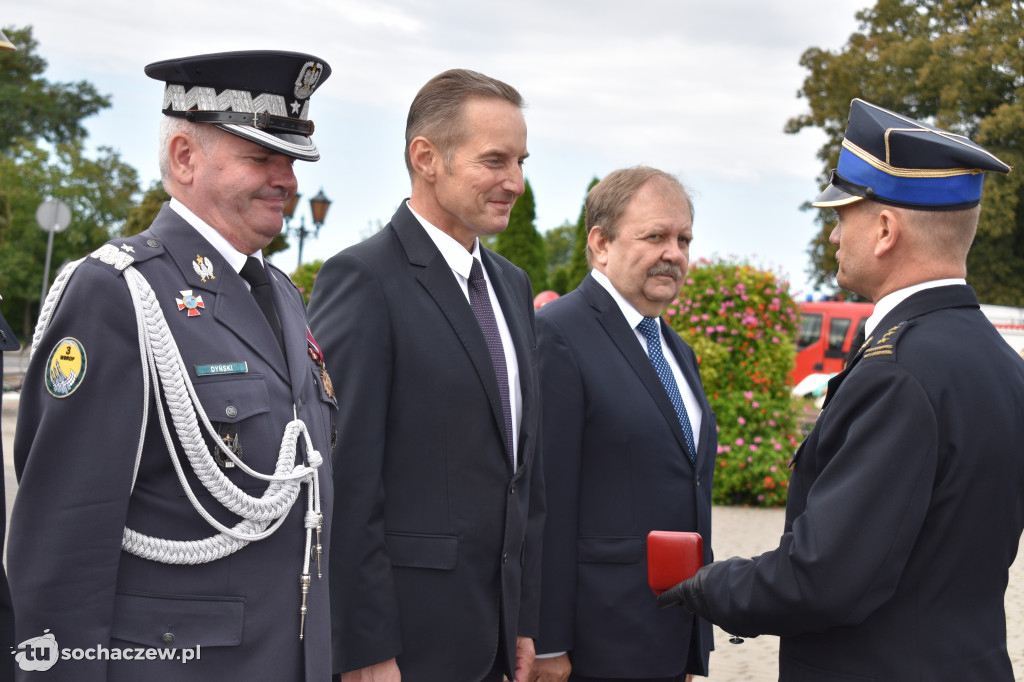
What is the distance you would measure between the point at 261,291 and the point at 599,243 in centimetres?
159

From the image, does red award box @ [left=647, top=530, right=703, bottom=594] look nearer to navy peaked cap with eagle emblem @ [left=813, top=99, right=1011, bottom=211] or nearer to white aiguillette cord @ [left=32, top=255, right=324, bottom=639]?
navy peaked cap with eagle emblem @ [left=813, top=99, right=1011, bottom=211]

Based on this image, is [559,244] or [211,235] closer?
[211,235]

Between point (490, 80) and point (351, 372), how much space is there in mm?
997

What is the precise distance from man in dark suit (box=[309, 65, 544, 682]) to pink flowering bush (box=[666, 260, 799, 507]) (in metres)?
8.51

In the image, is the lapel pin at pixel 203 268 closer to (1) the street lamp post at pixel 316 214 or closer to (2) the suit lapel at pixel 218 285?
(2) the suit lapel at pixel 218 285

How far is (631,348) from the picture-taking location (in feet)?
11.6

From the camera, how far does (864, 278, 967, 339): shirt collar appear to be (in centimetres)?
254

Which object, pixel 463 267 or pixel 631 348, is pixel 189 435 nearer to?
pixel 463 267

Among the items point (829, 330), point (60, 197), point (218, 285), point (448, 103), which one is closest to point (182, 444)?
point (218, 285)

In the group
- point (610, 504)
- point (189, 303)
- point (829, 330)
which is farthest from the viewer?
point (829, 330)

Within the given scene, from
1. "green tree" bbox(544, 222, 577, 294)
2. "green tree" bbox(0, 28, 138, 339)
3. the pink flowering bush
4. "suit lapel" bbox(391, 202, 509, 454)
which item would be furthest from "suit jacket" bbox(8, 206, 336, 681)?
"green tree" bbox(544, 222, 577, 294)

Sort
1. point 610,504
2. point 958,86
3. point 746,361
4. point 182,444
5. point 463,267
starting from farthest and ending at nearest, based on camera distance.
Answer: point 958,86, point 746,361, point 610,504, point 463,267, point 182,444

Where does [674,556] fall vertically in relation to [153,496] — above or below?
below

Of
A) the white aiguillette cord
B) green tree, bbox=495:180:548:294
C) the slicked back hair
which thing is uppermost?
green tree, bbox=495:180:548:294
